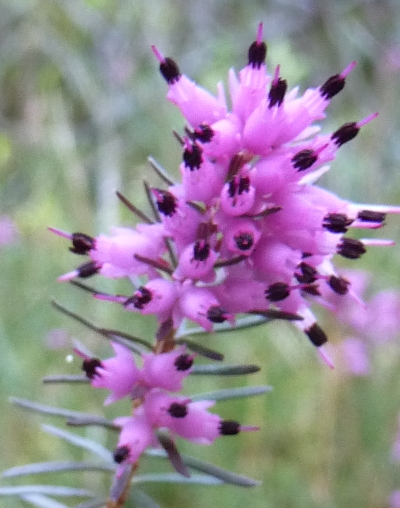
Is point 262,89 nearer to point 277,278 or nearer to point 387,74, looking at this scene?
point 277,278

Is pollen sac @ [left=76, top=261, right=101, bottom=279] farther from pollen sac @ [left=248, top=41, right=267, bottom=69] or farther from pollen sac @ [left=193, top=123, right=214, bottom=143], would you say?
pollen sac @ [left=248, top=41, right=267, bottom=69]

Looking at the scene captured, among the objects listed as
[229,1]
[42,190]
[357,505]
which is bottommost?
[357,505]

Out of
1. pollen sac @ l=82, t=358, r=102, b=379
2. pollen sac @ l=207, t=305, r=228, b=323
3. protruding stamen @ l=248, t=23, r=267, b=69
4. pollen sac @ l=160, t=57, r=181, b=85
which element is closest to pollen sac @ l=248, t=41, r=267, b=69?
protruding stamen @ l=248, t=23, r=267, b=69

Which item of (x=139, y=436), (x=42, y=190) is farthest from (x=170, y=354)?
(x=42, y=190)

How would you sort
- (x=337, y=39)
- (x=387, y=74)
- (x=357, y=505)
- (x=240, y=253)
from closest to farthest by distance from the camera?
(x=240, y=253), (x=357, y=505), (x=387, y=74), (x=337, y=39)

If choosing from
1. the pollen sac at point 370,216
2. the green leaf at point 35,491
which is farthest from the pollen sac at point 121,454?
the pollen sac at point 370,216

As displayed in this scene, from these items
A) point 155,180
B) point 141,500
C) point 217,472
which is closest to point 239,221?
point 217,472
